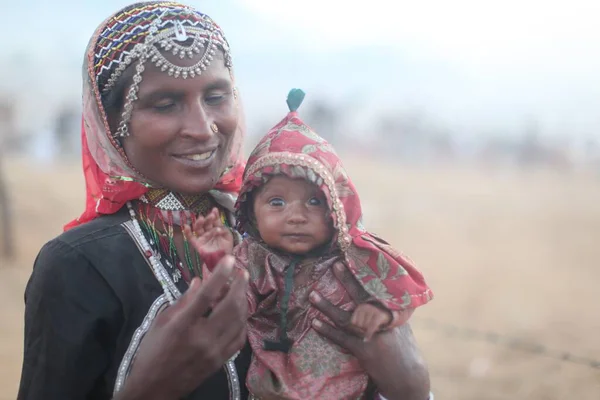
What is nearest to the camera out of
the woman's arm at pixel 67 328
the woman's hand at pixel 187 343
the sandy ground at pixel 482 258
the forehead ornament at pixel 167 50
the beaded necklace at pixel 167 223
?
the woman's hand at pixel 187 343

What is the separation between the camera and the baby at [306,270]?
201 cm

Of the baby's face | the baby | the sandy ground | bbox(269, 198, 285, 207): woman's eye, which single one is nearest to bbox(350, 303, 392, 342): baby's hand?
the baby

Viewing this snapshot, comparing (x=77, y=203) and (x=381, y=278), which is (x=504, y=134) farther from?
(x=381, y=278)

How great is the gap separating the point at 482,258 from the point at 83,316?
12.7 meters

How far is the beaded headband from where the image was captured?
2.06 metres

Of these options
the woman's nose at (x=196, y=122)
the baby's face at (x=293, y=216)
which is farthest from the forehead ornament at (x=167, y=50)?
the baby's face at (x=293, y=216)

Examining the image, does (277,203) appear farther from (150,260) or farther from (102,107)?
(102,107)

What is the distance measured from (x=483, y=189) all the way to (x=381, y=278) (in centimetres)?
1816

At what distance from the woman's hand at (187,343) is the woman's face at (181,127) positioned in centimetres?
50

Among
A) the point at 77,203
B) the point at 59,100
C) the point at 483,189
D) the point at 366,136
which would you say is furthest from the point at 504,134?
the point at 59,100

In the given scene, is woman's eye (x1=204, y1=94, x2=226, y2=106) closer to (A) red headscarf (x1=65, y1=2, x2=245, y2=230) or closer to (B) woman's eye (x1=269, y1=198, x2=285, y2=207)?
(A) red headscarf (x1=65, y1=2, x2=245, y2=230)

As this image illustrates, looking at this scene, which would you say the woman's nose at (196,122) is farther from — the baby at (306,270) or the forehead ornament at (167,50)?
the baby at (306,270)

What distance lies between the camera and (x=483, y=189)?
63.4ft

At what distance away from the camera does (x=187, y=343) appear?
1.80 m
